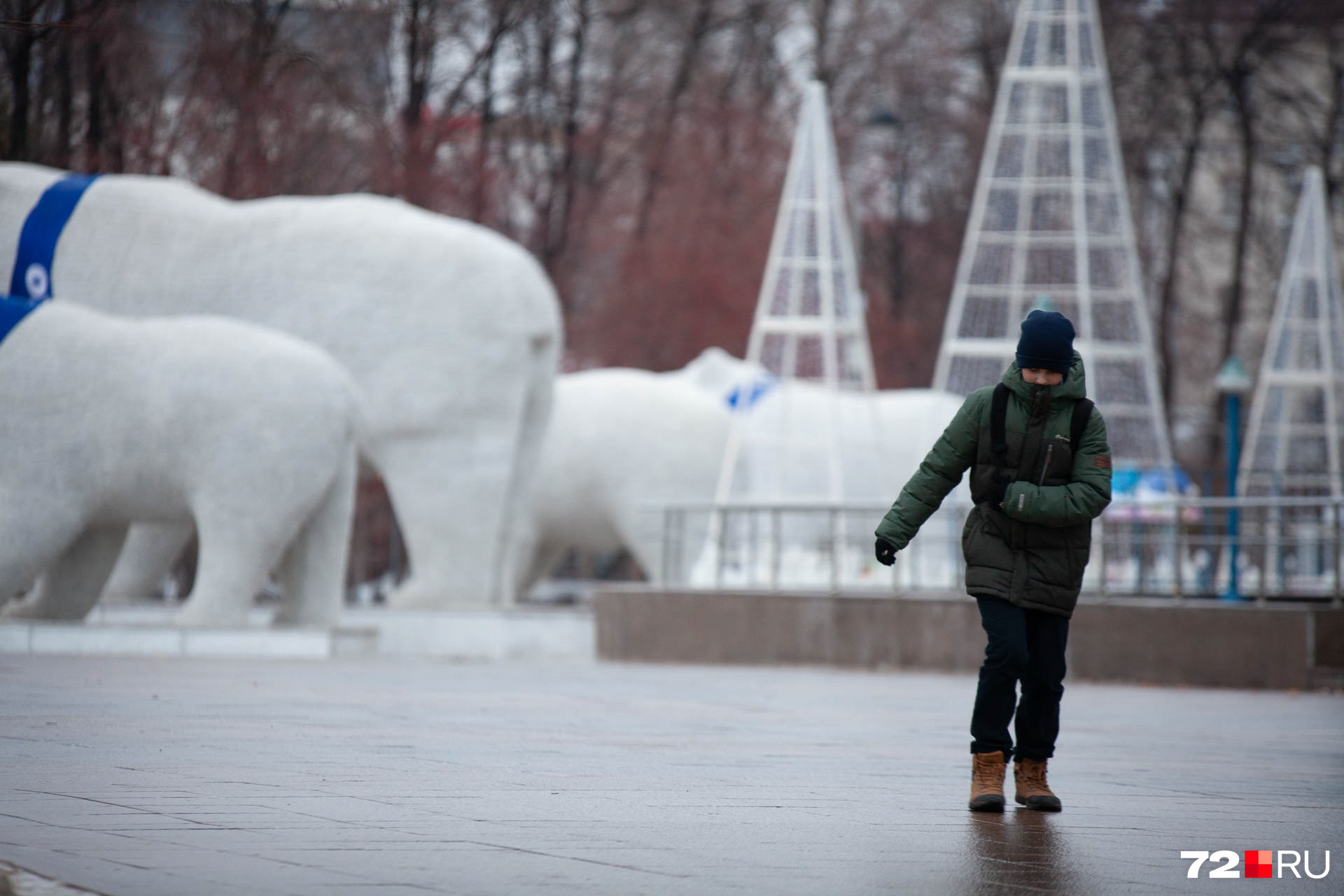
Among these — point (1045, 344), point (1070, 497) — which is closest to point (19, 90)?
point (1045, 344)

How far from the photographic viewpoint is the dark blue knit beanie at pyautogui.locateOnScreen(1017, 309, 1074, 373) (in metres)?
6.68

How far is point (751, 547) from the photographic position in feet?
58.7

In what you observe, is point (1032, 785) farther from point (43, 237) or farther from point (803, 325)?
point (43, 237)

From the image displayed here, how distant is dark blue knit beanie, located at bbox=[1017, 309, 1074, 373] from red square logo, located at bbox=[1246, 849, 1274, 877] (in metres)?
1.85

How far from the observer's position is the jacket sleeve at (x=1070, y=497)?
6543 mm

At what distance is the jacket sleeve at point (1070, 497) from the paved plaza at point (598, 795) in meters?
0.97

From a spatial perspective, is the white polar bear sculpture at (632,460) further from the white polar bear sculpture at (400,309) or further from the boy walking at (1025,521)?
the boy walking at (1025,521)

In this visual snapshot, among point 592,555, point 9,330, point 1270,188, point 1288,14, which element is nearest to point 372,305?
point 9,330

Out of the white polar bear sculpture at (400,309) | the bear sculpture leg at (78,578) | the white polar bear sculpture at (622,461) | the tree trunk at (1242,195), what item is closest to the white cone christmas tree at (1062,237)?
the white polar bear sculpture at (400,309)

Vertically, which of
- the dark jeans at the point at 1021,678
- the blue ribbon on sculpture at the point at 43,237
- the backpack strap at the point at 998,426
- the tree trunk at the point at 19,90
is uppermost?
the tree trunk at the point at 19,90

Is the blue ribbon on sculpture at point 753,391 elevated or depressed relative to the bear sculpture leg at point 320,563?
elevated

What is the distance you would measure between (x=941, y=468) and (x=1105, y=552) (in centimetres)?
1050

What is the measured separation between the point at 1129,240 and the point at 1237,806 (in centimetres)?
1421

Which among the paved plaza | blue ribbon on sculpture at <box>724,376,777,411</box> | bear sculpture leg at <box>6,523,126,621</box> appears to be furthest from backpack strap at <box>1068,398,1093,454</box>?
blue ribbon on sculpture at <box>724,376,777,411</box>
